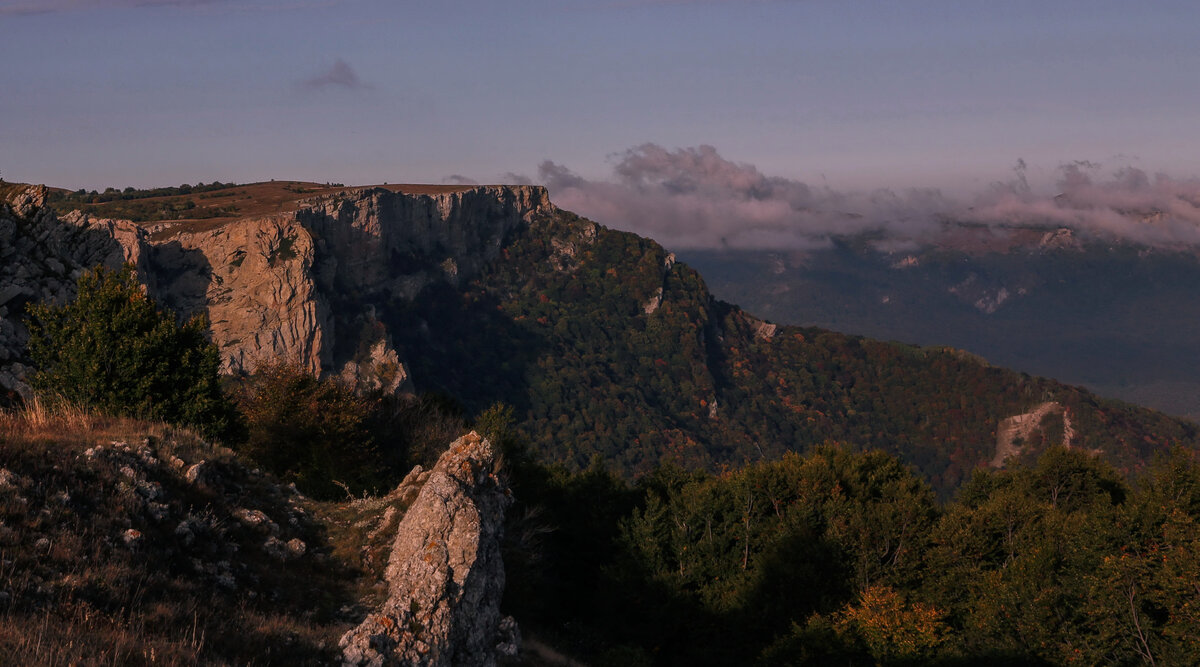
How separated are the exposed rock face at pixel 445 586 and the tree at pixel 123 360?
1196cm

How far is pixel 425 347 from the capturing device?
18412cm

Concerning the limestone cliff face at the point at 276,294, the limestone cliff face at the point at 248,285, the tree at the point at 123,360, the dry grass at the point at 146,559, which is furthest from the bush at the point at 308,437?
the limestone cliff face at the point at 248,285

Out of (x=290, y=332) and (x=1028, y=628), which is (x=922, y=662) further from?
(x=290, y=332)

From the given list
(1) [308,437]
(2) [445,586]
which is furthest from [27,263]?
(2) [445,586]

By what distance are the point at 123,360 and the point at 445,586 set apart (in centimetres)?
1728

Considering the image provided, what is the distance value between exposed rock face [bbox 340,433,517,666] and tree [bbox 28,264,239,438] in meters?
12.0

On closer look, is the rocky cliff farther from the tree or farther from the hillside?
the tree

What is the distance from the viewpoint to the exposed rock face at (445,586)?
33.4 ft

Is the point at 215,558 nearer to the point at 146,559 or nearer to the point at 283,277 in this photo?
the point at 146,559

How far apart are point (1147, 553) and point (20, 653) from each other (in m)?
36.5

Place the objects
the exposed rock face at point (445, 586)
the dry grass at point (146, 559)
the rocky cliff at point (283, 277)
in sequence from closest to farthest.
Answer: the dry grass at point (146, 559) → the exposed rock face at point (445, 586) → the rocky cliff at point (283, 277)

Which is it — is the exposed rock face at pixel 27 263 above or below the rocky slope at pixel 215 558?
above

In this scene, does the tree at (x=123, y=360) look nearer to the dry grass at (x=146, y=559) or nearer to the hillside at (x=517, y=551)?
the hillside at (x=517, y=551)

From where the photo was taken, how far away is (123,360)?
2314 centimetres
